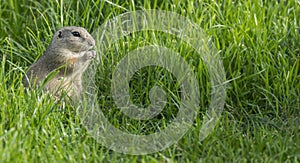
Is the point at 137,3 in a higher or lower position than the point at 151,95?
higher

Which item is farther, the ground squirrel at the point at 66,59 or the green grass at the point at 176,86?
the ground squirrel at the point at 66,59

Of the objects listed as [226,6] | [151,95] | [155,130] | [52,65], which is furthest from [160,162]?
[226,6]

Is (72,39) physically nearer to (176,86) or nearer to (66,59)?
(66,59)

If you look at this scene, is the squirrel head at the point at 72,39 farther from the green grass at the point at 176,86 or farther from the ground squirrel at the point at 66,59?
the green grass at the point at 176,86

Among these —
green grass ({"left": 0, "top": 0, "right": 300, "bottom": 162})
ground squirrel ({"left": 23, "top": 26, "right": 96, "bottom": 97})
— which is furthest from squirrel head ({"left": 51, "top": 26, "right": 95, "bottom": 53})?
green grass ({"left": 0, "top": 0, "right": 300, "bottom": 162})

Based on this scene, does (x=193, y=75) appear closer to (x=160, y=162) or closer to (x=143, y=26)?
(x=143, y=26)

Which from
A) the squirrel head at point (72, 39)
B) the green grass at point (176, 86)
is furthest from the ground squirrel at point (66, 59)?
the green grass at point (176, 86)
